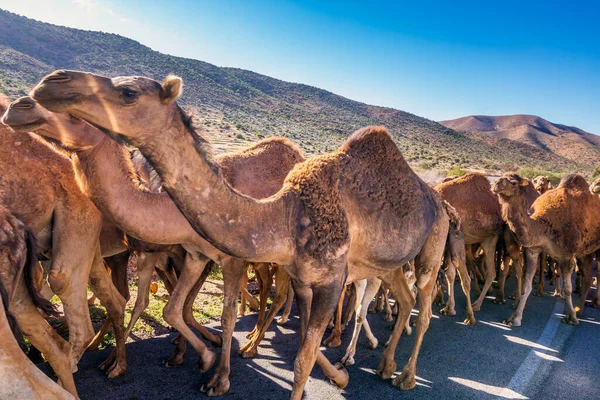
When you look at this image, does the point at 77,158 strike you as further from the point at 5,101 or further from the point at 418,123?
the point at 418,123

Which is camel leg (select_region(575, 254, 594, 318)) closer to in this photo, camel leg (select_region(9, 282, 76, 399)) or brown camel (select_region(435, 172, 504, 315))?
brown camel (select_region(435, 172, 504, 315))

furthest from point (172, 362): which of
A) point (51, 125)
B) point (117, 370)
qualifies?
point (51, 125)

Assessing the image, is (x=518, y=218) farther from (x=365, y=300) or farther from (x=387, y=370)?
(x=387, y=370)

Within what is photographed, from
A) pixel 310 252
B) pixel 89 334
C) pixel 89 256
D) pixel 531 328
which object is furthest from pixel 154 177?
pixel 531 328

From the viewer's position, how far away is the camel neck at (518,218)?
27.4ft

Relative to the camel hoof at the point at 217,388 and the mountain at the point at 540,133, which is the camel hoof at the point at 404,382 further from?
the mountain at the point at 540,133

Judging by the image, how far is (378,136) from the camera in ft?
16.8

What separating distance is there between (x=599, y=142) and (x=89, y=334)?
108m

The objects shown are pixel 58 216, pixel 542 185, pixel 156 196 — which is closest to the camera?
pixel 156 196

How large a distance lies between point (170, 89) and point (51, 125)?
1255 mm

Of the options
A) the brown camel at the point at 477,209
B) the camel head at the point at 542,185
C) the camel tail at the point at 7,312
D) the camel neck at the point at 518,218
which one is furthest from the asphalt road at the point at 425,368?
the camel head at the point at 542,185

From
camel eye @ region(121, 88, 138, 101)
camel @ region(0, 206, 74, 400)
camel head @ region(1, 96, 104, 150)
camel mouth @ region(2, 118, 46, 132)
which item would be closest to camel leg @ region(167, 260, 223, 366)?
camel @ region(0, 206, 74, 400)

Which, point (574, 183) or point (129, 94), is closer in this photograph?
point (129, 94)

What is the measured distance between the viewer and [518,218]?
328 inches
